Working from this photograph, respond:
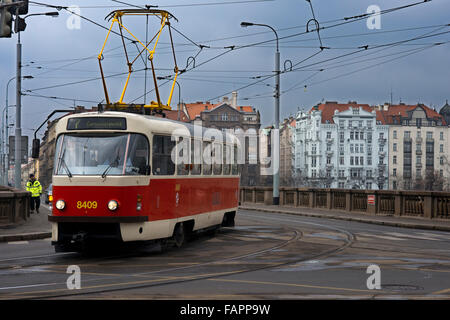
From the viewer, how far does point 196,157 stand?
17078 millimetres

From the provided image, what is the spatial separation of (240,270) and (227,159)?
27.9 ft

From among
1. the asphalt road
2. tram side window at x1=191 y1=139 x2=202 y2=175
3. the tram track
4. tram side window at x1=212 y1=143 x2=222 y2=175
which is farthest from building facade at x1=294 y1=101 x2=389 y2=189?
the tram track

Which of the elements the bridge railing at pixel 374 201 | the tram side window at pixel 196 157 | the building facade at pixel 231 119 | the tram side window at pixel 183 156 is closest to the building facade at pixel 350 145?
the building facade at pixel 231 119

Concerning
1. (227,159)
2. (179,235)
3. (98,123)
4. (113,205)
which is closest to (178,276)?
(113,205)

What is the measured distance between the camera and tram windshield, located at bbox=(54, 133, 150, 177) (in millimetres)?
13781

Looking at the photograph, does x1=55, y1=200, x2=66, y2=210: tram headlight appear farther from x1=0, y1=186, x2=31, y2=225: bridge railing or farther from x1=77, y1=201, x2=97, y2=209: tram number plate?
x1=0, y1=186, x2=31, y2=225: bridge railing

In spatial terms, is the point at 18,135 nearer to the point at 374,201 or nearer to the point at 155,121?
the point at 374,201

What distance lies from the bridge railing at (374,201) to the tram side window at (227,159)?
10267 mm

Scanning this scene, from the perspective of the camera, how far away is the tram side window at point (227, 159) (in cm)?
1988

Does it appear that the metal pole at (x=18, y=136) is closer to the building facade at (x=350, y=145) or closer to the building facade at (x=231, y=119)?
the building facade at (x=231, y=119)

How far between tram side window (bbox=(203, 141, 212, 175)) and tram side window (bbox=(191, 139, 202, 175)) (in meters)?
0.36

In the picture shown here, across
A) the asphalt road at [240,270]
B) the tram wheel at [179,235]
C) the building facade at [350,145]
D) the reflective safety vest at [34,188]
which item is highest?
the building facade at [350,145]
